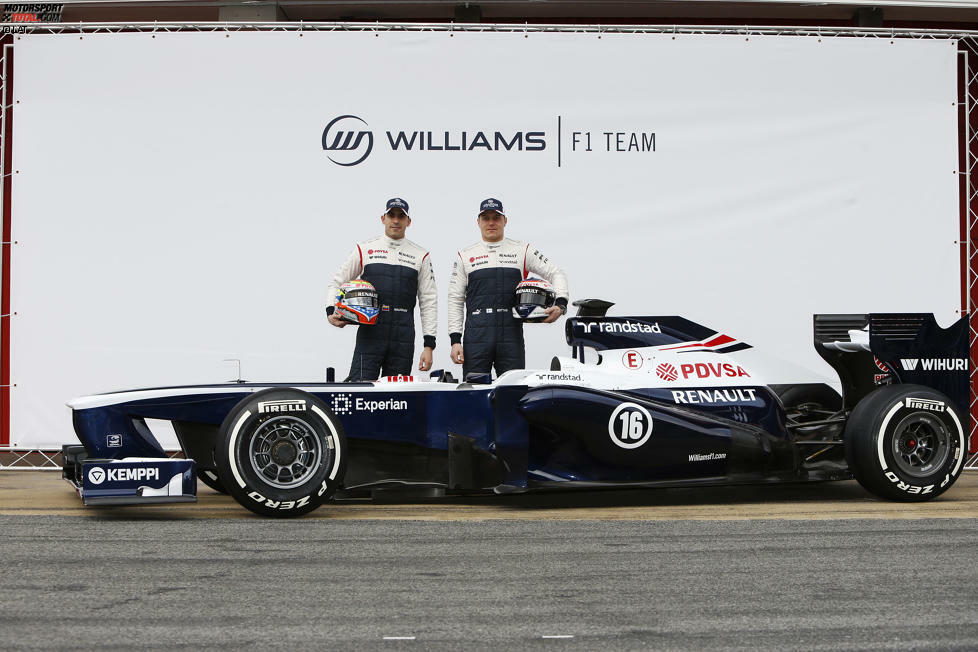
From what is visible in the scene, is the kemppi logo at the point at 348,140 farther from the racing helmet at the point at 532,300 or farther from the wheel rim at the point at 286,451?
the wheel rim at the point at 286,451

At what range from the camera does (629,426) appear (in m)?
6.08

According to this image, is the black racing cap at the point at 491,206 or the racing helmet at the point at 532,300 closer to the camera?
the racing helmet at the point at 532,300

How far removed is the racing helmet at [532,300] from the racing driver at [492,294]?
0.06 meters

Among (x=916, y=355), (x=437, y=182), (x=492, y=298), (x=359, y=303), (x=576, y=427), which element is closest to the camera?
(x=576, y=427)

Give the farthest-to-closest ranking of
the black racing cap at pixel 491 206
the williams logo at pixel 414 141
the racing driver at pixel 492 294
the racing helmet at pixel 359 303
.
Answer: the williams logo at pixel 414 141 < the black racing cap at pixel 491 206 < the racing driver at pixel 492 294 < the racing helmet at pixel 359 303

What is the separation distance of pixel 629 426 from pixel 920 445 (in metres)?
1.77

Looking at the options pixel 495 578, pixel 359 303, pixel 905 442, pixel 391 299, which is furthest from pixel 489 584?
pixel 391 299

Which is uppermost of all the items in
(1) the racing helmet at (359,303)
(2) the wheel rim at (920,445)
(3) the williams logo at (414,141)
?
(3) the williams logo at (414,141)

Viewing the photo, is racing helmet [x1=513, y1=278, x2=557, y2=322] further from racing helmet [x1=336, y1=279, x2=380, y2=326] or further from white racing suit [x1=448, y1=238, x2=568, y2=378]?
racing helmet [x1=336, y1=279, x2=380, y2=326]

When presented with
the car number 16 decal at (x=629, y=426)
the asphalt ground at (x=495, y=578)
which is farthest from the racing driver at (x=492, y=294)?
the asphalt ground at (x=495, y=578)

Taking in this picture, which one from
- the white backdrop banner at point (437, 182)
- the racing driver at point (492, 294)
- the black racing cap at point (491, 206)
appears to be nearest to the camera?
the racing driver at point (492, 294)

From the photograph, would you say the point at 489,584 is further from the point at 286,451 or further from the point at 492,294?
the point at 492,294

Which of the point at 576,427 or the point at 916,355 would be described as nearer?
the point at 576,427

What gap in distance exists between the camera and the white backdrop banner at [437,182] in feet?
28.6
